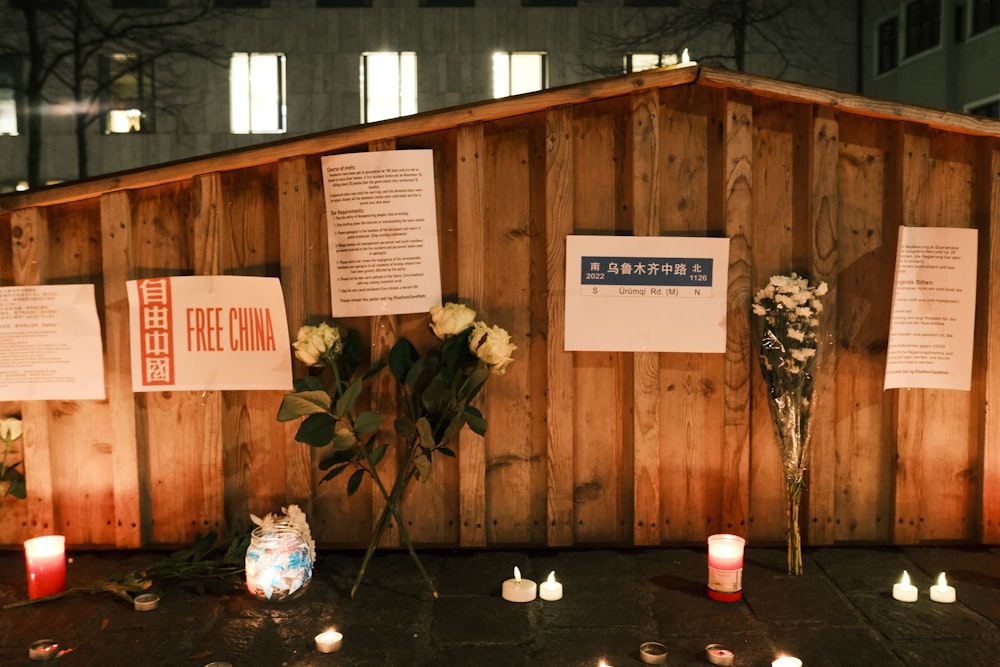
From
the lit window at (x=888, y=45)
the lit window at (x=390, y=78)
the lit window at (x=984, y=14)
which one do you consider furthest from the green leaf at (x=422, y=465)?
the lit window at (x=888, y=45)

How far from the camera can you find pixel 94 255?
4188mm

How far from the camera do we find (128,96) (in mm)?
19047

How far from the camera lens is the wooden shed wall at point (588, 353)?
412cm

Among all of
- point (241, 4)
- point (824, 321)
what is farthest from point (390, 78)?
point (824, 321)

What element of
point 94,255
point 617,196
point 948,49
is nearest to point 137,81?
point 94,255

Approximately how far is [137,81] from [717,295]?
18.9m

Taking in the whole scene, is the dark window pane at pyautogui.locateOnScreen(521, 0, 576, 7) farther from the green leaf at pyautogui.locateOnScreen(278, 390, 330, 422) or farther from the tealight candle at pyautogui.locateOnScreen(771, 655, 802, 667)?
the tealight candle at pyautogui.locateOnScreen(771, 655, 802, 667)

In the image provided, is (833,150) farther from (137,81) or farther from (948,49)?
(137,81)

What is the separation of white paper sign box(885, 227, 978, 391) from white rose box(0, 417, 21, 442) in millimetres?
4662

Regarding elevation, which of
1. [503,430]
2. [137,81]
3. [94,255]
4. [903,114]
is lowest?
[503,430]

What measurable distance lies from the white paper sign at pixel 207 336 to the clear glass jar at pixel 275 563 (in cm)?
83

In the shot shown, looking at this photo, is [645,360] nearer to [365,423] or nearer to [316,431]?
[365,423]

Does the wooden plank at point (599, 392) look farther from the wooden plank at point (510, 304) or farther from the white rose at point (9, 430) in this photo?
the white rose at point (9, 430)

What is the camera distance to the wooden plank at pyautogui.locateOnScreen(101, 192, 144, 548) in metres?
4.08
